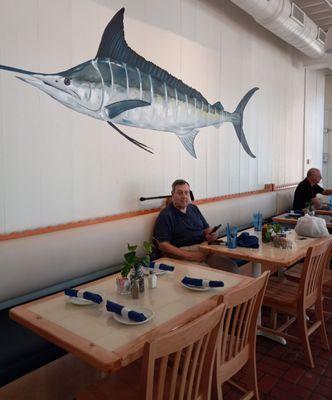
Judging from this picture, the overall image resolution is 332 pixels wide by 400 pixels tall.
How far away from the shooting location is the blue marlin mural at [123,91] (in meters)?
2.73

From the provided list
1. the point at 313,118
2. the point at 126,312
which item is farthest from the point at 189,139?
the point at 313,118

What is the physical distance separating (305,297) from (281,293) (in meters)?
0.23

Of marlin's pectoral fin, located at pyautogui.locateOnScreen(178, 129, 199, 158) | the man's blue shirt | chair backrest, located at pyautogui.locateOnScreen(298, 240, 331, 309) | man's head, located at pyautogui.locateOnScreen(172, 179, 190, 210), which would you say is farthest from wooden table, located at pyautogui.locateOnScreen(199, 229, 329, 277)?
marlin's pectoral fin, located at pyautogui.locateOnScreen(178, 129, 199, 158)

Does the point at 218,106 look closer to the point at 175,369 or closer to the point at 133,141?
the point at 133,141

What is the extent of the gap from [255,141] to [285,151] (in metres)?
1.17

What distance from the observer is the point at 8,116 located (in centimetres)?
239

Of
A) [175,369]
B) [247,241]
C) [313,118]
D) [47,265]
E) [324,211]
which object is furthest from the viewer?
[313,118]

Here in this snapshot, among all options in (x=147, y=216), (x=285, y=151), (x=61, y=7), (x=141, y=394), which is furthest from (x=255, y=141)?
(x=141, y=394)

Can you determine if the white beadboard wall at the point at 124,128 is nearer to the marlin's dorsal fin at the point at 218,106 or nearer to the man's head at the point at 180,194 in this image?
the marlin's dorsal fin at the point at 218,106

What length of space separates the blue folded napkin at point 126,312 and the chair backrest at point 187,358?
0.20 meters

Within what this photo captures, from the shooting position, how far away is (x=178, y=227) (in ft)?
10.6

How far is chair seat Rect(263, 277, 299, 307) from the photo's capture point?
2559mm

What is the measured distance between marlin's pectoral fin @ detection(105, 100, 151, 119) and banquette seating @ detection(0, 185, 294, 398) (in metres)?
0.88

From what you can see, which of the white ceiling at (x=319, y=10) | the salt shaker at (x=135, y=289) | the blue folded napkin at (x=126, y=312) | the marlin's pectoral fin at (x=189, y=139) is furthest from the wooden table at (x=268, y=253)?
the white ceiling at (x=319, y=10)
